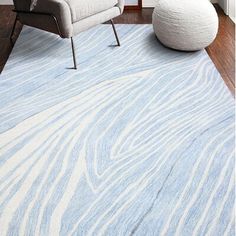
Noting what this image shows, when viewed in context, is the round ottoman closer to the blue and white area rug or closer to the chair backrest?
the blue and white area rug

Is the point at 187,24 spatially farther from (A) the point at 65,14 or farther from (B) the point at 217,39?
(A) the point at 65,14

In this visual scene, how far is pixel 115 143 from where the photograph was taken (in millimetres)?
1991

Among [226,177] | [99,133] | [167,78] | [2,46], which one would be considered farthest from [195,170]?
[2,46]

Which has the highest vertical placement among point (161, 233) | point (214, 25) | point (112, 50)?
point (214, 25)

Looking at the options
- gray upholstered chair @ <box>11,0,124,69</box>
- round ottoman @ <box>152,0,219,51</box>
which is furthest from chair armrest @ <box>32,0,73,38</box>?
round ottoman @ <box>152,0,219,51</box>

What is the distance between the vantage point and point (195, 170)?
1810mm

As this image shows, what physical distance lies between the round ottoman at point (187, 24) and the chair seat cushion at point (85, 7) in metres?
0.41

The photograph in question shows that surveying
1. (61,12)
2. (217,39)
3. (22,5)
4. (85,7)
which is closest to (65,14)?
(61,12)

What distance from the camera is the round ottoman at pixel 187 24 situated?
8.79 ft

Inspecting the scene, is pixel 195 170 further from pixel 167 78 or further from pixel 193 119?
pixel 167 78

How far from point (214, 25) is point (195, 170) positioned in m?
1.34

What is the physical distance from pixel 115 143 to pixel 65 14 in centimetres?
104

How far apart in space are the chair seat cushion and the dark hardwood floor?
2.13 ft

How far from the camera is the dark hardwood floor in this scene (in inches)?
104
